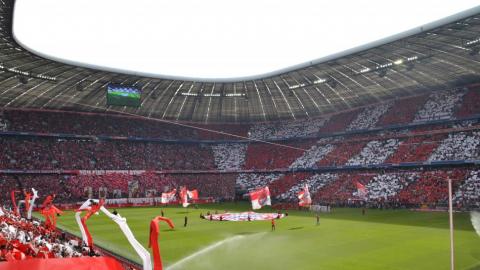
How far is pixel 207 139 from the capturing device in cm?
8119

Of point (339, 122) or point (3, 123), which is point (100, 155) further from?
point (339, 122)

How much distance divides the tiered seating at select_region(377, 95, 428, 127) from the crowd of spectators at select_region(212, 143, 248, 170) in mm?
26875

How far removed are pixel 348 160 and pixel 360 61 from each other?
18976mm

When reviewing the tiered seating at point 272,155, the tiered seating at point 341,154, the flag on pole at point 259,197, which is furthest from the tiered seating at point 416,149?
the flag on pole at point 259,197

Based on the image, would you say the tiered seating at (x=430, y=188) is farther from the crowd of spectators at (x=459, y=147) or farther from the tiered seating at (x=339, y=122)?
the tiered seating at (x=339, y=122)

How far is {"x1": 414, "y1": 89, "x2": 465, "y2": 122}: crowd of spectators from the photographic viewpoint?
54.9 metres

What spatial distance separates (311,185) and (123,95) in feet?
98.2

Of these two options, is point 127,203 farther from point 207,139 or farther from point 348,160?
point 348,160

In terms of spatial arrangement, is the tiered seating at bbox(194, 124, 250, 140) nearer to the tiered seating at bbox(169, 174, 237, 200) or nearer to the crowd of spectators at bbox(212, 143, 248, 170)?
the crowd of spectators at bbox(212, 143, 248, 170)

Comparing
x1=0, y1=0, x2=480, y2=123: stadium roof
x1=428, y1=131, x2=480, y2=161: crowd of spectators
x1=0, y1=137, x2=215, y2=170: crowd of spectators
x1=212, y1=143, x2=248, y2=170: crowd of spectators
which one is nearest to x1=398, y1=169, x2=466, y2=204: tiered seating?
x1=428, y1=131, x2=480, y2=161: crowd of spectators

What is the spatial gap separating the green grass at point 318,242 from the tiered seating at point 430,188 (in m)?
4.69

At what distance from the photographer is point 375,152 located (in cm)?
5906

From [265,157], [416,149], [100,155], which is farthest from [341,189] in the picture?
[100,155]

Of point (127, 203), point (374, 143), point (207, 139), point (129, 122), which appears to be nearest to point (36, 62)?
point (127, 203)
